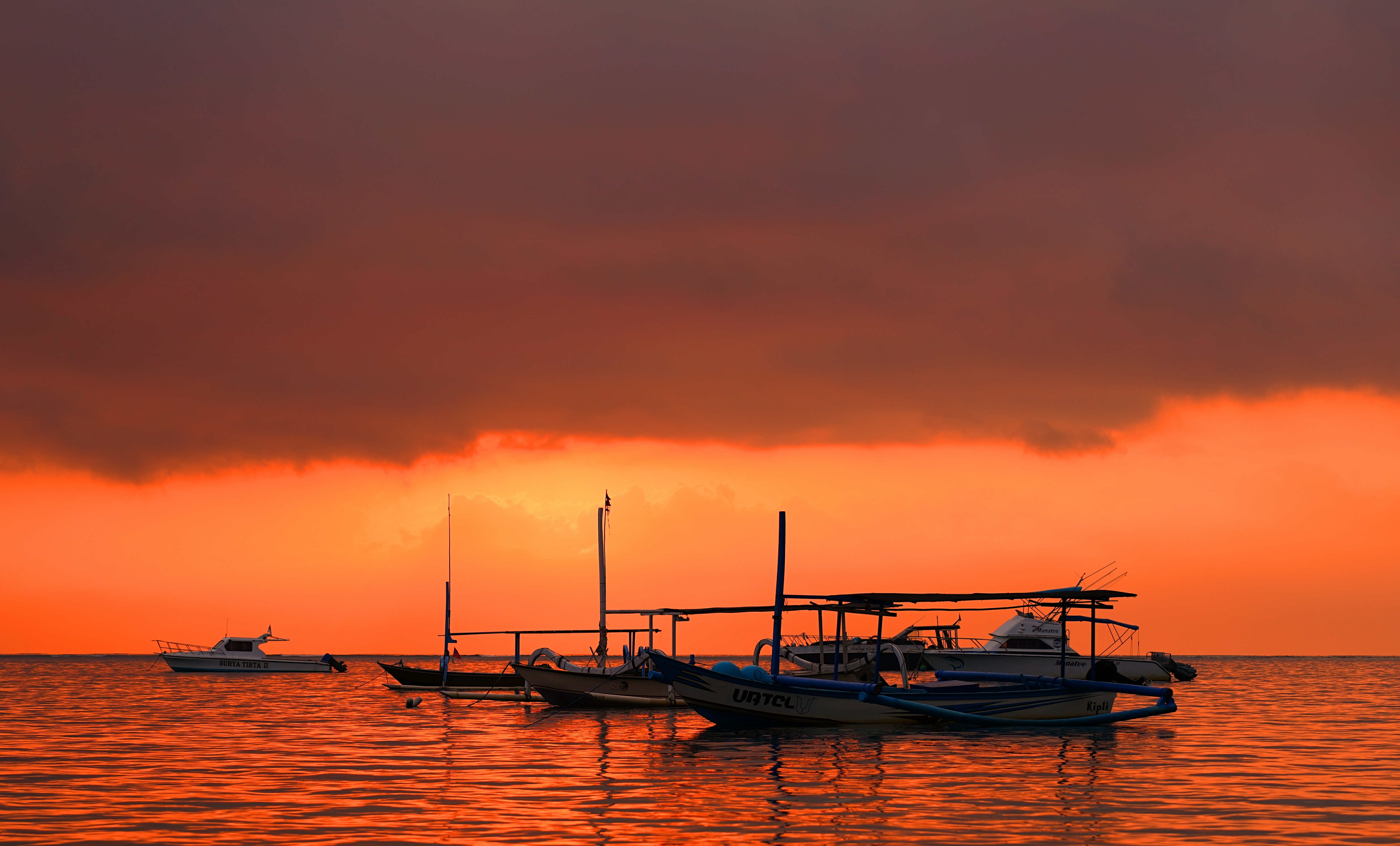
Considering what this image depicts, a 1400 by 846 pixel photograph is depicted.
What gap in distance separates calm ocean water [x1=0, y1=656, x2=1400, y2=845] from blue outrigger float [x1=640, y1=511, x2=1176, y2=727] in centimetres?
70

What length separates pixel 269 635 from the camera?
388 feet

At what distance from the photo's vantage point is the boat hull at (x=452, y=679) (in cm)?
7750

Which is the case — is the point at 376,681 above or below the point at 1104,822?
below

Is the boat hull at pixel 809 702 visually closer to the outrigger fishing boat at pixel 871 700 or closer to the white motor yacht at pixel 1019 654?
the outrigger fishing boat at pixel 871 700

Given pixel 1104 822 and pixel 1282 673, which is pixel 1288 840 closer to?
pixel 1104 822

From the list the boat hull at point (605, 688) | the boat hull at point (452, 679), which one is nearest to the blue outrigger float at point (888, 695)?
the boat hull at point (605, 688)

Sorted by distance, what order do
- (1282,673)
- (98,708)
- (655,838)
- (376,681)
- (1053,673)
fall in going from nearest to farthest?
(655,838), (98,708), (1053,673), (376,681), (1282,673)

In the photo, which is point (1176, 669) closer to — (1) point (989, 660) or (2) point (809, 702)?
A: (1) point (989, 660)

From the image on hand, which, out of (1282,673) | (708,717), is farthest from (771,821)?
(1282,673)

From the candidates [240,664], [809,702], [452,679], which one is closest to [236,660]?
[240,664]

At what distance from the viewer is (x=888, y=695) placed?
42500mm

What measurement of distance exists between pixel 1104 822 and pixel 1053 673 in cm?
5395

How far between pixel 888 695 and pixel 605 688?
16830 mm

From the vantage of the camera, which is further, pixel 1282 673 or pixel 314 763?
pixel 1282 673
